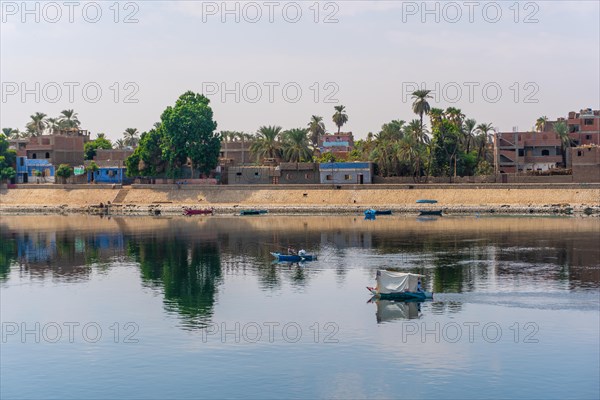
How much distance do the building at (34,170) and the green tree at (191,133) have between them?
27259 millimetres

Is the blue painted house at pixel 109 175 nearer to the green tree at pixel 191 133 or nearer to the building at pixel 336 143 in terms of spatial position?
the green tree at pixel 191 133

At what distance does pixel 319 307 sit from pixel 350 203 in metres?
85.9

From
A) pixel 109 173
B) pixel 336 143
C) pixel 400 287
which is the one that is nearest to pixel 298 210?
pixel 109 173

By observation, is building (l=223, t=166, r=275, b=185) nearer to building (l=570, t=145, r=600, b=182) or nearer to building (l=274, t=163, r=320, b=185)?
building (l=274, t=163, r=320, b=185)

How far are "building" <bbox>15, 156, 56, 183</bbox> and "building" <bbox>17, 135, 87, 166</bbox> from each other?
34.7 inches

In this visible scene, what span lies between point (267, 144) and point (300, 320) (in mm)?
107047

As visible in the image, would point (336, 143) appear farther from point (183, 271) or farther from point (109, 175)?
point (183, 271)

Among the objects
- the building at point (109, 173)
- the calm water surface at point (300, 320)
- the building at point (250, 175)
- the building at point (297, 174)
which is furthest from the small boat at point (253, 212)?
the calm water surface at point (300, 320)

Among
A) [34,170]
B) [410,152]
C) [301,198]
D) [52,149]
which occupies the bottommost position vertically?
[301,198]

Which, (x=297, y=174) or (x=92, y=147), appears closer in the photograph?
(x=297, y=174)

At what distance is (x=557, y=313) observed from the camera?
55.4 metres

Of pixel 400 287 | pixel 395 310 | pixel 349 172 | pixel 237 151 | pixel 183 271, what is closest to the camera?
pixel 395 310

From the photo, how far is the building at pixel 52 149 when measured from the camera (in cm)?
16712

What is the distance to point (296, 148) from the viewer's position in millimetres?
158125
